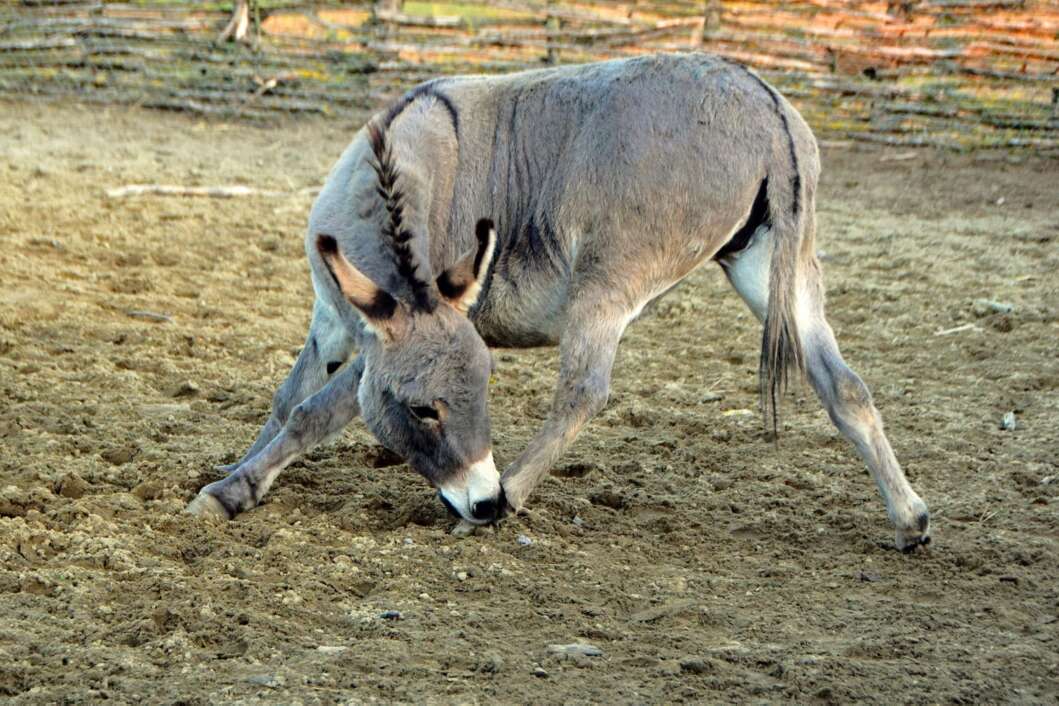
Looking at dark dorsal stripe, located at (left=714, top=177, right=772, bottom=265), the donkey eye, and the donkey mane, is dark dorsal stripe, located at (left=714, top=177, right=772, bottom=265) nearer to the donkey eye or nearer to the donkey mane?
the donkey mane

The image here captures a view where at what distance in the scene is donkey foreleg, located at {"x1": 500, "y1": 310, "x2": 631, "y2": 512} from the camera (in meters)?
4.16

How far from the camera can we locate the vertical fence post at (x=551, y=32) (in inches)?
494

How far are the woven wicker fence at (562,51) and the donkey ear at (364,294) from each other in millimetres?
8806

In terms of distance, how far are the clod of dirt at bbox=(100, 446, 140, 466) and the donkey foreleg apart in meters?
1.49

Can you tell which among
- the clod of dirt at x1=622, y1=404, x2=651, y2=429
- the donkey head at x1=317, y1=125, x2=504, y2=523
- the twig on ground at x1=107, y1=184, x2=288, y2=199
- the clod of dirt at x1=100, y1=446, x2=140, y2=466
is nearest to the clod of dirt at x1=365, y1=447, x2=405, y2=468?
the donkey head at x1=317, y1=125, x2=504, y2=523

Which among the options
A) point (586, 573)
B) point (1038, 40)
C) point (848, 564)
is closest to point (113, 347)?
point (586, 573)

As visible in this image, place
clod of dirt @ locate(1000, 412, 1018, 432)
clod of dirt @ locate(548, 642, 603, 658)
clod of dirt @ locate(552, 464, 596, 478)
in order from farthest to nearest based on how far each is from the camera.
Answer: clod of dirt @ locate(1000, 412, 1018, 432), clod of dirt @ locate(552, 464, 596, 478), clod of dirt @ locate(548, 642, 603, 658)

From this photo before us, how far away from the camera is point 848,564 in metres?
3.98

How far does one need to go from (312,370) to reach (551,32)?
862 centimetres

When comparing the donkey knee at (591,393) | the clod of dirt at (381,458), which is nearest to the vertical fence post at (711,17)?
the clod of dirt at (381,458)

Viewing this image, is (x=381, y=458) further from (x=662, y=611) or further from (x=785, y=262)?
(x=785, y=262)

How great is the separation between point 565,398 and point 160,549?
4.61 ft

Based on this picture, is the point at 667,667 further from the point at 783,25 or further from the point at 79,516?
the point at 783,25

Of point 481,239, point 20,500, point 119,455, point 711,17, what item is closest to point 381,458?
point 119,455
